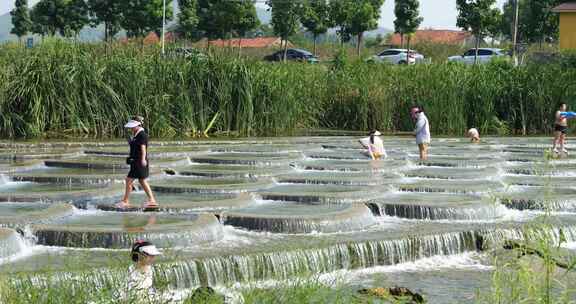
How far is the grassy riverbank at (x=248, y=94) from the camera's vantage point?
22578mm

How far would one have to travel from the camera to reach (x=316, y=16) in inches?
2111

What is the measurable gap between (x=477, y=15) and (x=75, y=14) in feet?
76.6

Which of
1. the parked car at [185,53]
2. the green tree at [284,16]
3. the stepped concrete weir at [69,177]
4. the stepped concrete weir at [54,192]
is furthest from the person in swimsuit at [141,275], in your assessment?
the green tree at [284,16]

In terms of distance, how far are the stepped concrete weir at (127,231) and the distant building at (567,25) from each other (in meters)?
36.3

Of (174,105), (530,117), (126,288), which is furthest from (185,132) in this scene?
(126,288)

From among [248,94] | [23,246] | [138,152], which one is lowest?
[23,246]

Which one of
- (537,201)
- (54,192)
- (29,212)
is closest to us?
(29,212)

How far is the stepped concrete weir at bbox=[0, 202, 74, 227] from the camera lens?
1183 cm

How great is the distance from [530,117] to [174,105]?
10601 mm

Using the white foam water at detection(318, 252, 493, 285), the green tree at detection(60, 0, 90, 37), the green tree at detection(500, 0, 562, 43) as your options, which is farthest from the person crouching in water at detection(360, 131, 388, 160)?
the green tree at detection(60, 0, 90, 37)

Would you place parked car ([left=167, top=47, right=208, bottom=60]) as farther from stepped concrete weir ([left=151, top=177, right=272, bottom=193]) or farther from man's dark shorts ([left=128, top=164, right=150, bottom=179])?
man's dark shorts ([left=128, top=164, right=150, bottom=179])

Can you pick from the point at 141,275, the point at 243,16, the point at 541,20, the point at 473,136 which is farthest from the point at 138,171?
the point at 541,20

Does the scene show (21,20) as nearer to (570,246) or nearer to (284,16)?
(284,16)

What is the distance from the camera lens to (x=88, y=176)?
53.2ft
